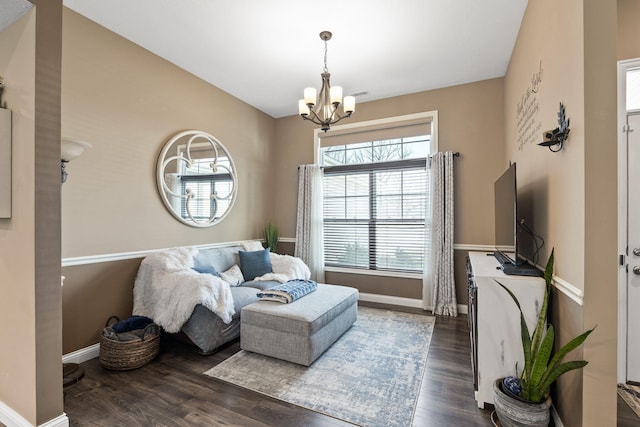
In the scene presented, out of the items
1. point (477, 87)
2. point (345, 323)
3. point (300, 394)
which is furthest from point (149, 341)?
point (477, 87)

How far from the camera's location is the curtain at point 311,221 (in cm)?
467

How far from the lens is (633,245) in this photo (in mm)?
2158

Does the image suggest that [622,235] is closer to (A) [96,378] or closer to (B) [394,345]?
(B) [394,345]

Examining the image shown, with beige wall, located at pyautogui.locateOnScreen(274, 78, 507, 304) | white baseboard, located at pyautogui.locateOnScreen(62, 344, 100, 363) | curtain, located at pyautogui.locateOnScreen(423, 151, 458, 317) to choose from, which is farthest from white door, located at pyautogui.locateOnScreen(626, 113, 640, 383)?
white baseboard, located at pyautogui.locateOnScreen(62, 344, 100, 363)

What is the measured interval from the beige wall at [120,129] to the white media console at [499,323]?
3.13 m

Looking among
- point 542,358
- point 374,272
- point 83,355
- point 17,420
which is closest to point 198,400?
point 17,420

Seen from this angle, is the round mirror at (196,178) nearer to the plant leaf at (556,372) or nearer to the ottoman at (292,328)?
the ottoman at (292,328)

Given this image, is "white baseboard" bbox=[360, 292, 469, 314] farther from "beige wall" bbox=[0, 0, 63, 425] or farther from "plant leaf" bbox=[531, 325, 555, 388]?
"beige wall" bbox=[0, 0, 63, 425]

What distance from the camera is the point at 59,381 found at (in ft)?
5.65

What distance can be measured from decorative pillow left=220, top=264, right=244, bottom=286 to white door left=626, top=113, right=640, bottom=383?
11.6 ft

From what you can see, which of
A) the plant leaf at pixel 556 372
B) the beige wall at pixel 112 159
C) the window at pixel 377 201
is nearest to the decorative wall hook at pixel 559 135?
the plant leaf at pixel 556 372

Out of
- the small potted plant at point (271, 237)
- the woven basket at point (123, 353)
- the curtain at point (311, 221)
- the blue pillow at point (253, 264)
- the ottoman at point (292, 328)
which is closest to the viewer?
the woven basket at point (123, 353)

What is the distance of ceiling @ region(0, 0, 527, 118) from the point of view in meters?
2.53

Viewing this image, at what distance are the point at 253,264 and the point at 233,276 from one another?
1.04ft
